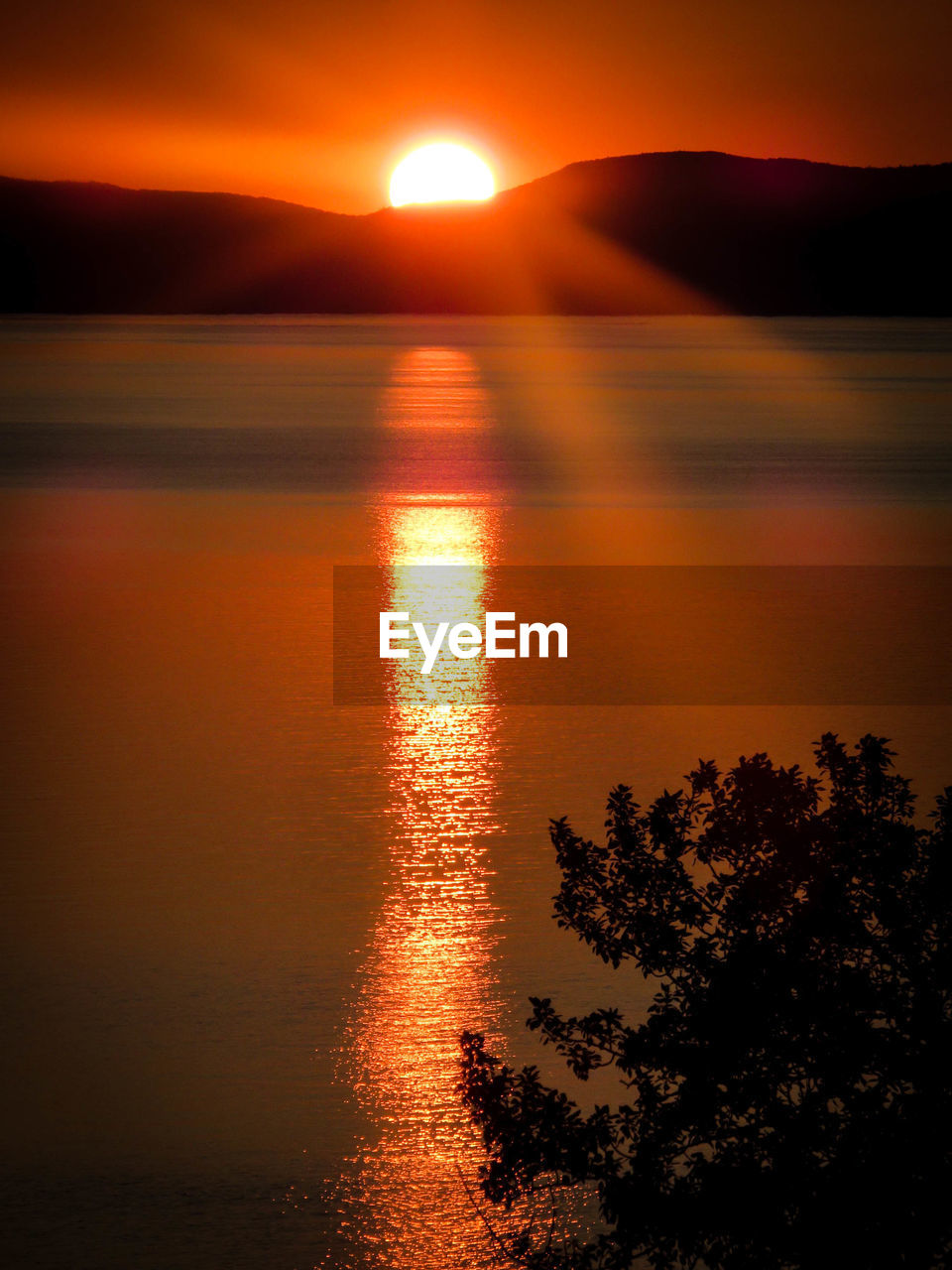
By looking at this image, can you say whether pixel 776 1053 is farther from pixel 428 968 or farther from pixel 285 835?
pixel 285 835

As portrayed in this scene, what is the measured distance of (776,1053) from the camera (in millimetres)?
3342

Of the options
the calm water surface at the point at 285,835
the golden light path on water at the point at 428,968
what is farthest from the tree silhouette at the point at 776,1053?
the calm water surface at the point at 285,835

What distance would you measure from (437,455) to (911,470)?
722 centimetres

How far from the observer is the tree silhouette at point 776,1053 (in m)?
3.16

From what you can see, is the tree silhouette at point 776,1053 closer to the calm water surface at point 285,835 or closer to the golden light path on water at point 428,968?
the golden light path on water at point 428,968

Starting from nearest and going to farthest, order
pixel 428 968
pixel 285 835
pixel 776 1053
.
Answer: pixel 776 1053 < pixel 428 968 < pixel 285 835

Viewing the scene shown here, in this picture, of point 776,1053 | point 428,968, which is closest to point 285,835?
point 428,968

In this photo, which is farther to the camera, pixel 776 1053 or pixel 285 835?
pixel 285 835

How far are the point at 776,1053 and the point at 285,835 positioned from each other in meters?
4.46

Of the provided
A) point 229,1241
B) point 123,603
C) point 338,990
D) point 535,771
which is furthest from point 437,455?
point 229,1241

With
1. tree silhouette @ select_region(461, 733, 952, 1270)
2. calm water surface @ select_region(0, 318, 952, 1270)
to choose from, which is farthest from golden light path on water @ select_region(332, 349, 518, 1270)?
tree silhouette @ select_region(461, 733, 952, 1270)

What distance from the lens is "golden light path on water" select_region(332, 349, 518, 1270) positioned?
444 cm

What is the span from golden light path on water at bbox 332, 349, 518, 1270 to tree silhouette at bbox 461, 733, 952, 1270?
0.99 m

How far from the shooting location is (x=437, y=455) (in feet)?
84.1
